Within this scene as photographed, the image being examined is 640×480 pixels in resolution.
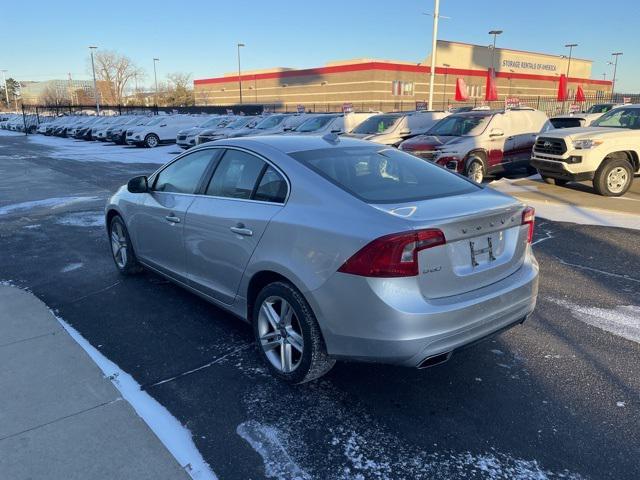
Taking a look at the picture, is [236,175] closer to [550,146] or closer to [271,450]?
[271,450]

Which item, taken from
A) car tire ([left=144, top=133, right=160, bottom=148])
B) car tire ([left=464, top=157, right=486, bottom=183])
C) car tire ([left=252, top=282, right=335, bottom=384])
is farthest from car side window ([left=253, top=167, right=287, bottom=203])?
car tire ([left=144, top=133, right=160, bottom=148])

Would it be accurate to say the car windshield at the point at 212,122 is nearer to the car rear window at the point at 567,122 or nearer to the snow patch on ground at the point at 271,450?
the car rear window at the point at 567,122

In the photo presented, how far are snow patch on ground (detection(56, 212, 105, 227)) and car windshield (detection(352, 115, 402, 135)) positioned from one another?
27.7ft

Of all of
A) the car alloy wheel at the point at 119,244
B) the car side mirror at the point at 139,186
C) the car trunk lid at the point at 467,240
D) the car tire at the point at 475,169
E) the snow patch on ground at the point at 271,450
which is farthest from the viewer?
the car tire at the point at 475,169

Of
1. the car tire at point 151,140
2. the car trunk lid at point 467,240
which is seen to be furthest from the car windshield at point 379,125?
the car tire at point 151,140

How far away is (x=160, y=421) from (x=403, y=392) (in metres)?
1.53

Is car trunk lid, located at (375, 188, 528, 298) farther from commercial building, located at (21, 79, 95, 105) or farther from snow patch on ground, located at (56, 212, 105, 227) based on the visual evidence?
commercial building, located at (21, 79, 95, 105)

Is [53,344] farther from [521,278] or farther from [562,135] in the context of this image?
[562,135]

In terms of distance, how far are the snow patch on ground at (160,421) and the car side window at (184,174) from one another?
155cm

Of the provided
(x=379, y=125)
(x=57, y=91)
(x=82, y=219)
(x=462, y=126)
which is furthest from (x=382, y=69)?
(x=57, y=91)

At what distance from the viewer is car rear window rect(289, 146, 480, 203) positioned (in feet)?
11.2

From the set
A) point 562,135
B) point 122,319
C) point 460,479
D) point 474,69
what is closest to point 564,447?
point 460,479

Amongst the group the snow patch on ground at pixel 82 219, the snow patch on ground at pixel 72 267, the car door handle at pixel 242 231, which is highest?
the car door handle at pixel 242 231

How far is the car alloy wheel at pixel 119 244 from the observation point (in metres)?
5.70
